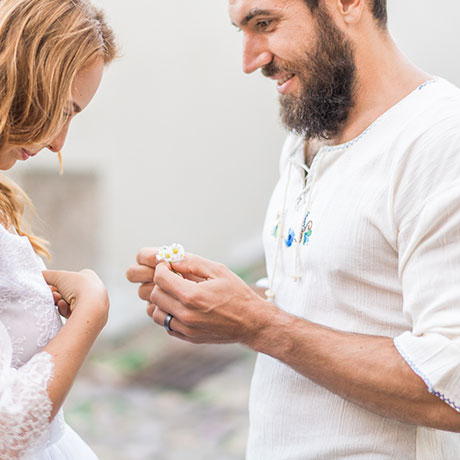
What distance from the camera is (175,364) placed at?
5215 millimetres

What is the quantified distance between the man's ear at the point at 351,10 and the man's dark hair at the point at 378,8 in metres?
0.04

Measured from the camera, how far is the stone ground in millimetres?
4277

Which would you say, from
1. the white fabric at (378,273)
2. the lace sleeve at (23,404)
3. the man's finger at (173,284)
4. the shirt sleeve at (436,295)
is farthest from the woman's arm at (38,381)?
the shirt sleeve at (436,295)

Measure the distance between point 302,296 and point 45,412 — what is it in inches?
26.4

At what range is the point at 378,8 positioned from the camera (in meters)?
1.85

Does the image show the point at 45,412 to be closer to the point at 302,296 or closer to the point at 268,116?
the point at 302,296

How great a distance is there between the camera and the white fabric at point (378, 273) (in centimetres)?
146

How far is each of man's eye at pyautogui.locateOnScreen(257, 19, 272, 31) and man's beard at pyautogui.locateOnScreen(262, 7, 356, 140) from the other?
0.11m

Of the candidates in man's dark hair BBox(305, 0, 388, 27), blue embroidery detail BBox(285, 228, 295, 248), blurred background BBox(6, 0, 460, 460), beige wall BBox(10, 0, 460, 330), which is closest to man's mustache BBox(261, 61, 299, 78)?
man's dark hair BBox(305, 0, 388, 27)

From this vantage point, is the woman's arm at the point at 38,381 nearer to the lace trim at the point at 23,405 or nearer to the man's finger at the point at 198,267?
the lace trim at the point at 23,405

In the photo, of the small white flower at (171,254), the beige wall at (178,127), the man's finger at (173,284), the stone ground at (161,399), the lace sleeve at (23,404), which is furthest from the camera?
the beige wall at (178,127)

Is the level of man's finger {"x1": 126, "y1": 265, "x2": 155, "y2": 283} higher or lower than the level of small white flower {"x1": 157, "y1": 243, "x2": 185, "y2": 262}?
lower

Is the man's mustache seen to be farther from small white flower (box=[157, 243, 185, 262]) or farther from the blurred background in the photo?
the blurred background

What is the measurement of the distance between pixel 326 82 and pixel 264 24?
0.24 metres
